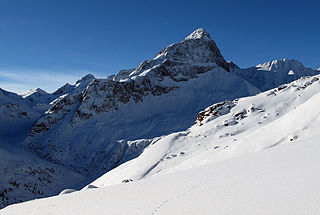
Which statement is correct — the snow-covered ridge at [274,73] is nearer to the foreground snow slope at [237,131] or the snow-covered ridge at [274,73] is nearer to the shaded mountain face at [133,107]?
the shaded mountain face at [133,107]

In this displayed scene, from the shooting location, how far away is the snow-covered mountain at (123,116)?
4894 centimetres

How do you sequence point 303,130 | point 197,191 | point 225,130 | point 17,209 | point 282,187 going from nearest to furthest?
point 282,187, point 197,191, point 17,209, point 303,130, point 225,130

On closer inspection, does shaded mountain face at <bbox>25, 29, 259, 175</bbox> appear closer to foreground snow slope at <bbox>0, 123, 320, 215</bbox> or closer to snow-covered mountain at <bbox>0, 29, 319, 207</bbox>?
snow-covered mountain at <bbox>0, 29, 319, 207</bbox>

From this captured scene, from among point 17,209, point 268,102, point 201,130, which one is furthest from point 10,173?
point 268,102

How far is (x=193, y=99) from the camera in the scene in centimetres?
8231

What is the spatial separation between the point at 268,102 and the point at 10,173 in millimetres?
45537

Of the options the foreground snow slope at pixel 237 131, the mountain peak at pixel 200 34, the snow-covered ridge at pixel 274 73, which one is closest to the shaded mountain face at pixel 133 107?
the mountain peak at pixel 200 34

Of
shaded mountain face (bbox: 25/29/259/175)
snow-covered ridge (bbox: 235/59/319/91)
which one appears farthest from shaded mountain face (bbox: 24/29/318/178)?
snow-covered ridge (bbox: 235/59/319/91)

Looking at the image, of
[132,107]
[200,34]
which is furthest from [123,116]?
[200,34]

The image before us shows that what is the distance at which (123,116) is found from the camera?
2992 inches

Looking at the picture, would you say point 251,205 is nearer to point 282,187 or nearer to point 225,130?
point 282,187

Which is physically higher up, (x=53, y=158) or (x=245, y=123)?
(x=245, y=123)

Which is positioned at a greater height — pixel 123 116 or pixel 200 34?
pixel 200 34

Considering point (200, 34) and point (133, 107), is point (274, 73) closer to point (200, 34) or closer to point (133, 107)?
point (200, 34)
